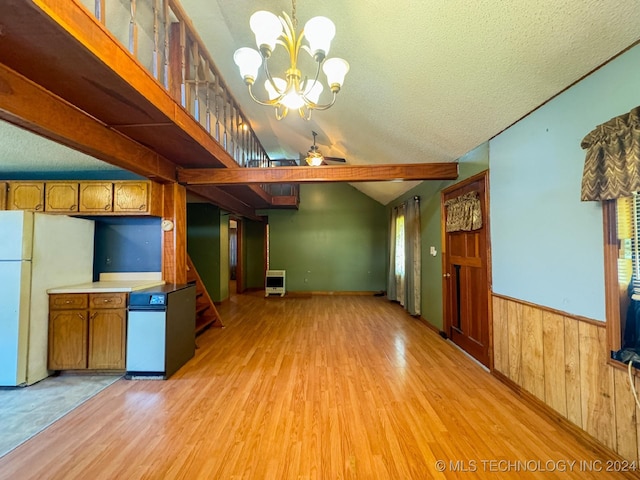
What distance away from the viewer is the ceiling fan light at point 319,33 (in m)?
1.59

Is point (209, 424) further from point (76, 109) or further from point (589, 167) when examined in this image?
point (589, 167)

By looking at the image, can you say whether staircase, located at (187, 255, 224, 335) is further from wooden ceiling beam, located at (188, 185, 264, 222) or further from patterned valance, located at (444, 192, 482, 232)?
patterned valance, located at (444, 192, 482, 232)

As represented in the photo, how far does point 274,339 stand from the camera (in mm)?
3773

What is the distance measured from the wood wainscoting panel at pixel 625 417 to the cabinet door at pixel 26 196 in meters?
5.53

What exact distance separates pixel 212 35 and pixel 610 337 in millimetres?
4618

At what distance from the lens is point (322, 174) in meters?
3.25

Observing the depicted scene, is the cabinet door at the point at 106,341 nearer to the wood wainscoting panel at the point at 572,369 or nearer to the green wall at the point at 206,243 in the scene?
the green wall at the point at 206,243

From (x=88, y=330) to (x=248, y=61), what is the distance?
9.96ft

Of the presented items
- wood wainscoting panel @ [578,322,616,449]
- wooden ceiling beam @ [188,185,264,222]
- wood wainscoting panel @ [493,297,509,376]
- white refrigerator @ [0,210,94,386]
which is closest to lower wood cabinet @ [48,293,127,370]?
white refrigerator @ [0,210,94,386]

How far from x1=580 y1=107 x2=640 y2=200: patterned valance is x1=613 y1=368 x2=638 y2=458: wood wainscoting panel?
105cm

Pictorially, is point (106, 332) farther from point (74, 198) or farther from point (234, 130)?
point (234, 130)

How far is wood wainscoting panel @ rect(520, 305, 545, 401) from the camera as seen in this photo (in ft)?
6.96

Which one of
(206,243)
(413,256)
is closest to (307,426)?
(413,256)

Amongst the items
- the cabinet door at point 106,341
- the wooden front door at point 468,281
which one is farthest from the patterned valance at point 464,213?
the cabinet door at point 106,341
